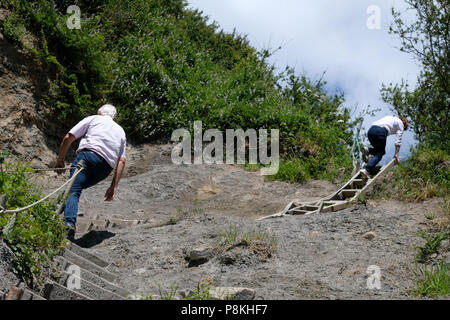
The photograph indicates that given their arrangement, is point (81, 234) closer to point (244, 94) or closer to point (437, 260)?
point (437, 260)

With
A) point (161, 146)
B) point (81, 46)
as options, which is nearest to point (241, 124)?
point (161, 146)

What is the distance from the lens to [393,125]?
1072cm

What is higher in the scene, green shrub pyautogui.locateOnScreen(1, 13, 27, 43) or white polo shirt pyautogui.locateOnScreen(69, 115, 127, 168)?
green shrub pyautogui.locateOnScreen(1, 13, 27, 43)

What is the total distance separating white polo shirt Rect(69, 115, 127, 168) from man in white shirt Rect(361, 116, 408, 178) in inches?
213

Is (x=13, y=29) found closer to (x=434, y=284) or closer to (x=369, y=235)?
(x=369, y=235)

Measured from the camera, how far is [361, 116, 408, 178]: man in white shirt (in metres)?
10.6

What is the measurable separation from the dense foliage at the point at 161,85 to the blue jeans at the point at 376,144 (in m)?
2.53

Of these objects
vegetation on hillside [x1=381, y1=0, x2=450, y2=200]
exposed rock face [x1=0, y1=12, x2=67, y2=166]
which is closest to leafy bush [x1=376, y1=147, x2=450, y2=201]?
vegetation on hillside [x1=381, y1=0, x2=450, y2=200]

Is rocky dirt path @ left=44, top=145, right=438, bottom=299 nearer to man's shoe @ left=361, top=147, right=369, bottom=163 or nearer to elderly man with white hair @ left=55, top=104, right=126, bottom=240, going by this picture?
elderly man with white hair @ left=55, top=104, right=126, bottom=240

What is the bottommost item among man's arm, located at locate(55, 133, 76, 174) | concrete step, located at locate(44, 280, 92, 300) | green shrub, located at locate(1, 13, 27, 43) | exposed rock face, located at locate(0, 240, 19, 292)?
concrete step, located at locate(44, 280, 92, 300)

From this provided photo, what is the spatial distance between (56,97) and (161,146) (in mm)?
3126

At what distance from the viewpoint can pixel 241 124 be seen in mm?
14914

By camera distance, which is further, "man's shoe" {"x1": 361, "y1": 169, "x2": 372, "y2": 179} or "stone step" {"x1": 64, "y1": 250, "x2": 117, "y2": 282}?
"man's shoe" {"x1": 361, "y1": 169, "x2": 372, "y2": 179}

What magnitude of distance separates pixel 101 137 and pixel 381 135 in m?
5.77
